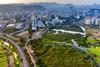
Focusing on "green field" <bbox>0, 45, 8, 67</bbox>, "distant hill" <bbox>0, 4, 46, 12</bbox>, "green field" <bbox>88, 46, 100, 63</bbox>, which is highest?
"green field" <bbox>0, 45, 8, 67</bbox>

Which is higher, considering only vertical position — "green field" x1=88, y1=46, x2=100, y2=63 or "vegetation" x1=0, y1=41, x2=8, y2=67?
"vegetation" x1=0, y1=41, x2=8, y2=67

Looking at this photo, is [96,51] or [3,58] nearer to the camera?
[3,58]

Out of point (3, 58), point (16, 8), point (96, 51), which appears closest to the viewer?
point (3, 58)

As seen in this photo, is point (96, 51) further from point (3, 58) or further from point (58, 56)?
point (3, 58)

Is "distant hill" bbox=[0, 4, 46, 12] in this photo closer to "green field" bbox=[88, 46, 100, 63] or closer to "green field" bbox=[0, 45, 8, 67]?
"green field" bbox=[0, 45, 8, 67]

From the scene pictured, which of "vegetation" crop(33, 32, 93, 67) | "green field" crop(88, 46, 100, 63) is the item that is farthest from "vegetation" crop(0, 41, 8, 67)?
"green field" crop(88, 46, 100, 63)

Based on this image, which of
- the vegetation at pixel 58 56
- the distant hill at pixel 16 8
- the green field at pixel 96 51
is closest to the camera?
the vegetation at pixel 58 56

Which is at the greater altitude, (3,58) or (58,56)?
(58,56)

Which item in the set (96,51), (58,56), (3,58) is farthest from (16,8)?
(58,56)

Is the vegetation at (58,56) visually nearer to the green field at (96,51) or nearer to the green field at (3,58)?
the green field at (96,51)

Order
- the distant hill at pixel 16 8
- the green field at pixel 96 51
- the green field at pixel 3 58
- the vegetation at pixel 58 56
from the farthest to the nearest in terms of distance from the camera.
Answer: the distant hill at pixel 16 8, the green field at pixel 96 51, the green field at pixel 3 58, the vegetation at pixel 58 56

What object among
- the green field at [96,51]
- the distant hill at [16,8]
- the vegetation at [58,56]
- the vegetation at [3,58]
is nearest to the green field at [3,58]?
the vegetation at [3,58]
